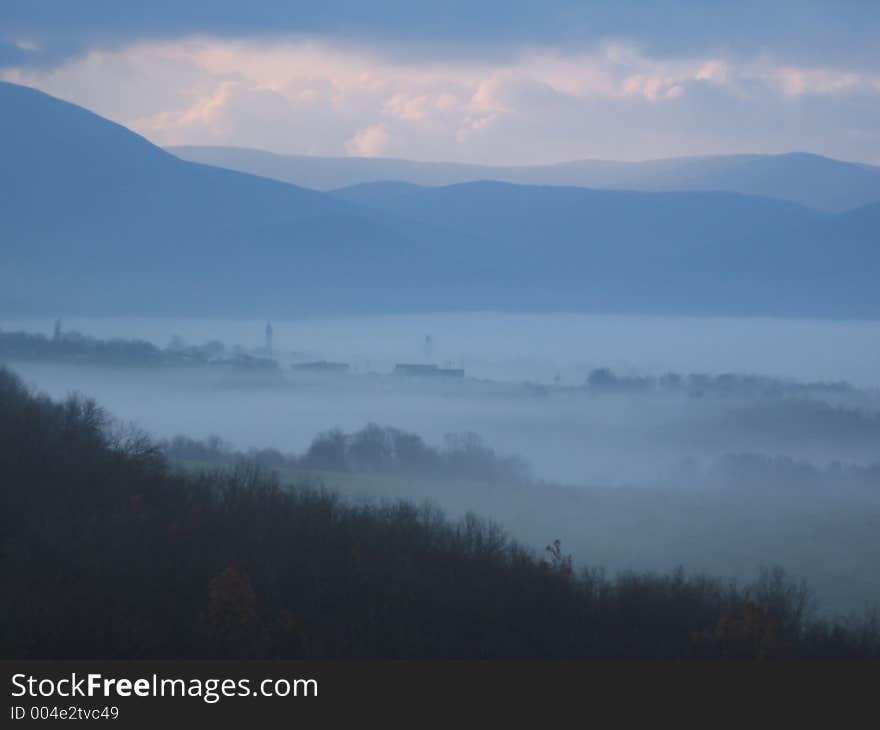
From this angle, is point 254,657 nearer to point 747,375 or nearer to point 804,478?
point 804,478

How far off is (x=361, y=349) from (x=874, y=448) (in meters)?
70.5

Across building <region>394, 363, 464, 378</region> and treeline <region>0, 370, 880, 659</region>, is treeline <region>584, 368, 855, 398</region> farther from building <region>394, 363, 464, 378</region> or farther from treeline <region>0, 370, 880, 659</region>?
treeline <region>0, 370, 880, 659</region>

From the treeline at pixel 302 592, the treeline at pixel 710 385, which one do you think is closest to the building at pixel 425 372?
the treeline at pixel 710 385

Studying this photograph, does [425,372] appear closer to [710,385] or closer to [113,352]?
[113,352]

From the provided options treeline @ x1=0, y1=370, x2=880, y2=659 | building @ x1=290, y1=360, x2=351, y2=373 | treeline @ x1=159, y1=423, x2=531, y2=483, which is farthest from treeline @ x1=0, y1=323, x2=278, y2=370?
treeline @ x1=0, y1=370, x2=880, y2=659

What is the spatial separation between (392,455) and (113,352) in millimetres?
36858

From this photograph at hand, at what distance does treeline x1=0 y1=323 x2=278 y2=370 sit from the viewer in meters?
76.1

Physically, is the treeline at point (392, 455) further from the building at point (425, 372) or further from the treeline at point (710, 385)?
the treeline at point (710, 385)

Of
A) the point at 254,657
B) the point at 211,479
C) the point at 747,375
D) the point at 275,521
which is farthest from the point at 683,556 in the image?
the point at 747,375

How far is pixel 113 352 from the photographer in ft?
301

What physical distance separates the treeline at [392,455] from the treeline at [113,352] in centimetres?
1860

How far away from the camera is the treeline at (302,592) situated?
39.1ft

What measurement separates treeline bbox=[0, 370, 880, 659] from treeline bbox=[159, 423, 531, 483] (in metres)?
32.5

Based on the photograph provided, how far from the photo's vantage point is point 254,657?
38.2 feet
